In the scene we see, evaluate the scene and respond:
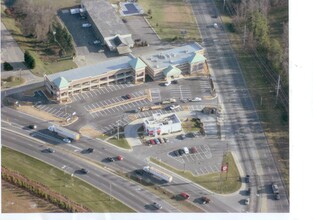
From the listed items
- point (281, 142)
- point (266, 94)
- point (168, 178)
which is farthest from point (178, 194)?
point (266, 94)

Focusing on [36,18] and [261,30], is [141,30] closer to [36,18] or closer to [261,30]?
[36,18]

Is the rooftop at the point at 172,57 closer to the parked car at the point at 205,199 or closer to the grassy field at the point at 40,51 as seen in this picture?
the grassy field at the point at 40,51

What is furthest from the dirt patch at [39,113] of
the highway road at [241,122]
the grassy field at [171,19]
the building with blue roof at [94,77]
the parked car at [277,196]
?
the parked car at [277,196]

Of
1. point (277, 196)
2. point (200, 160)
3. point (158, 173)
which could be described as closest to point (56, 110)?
point (158, 173)

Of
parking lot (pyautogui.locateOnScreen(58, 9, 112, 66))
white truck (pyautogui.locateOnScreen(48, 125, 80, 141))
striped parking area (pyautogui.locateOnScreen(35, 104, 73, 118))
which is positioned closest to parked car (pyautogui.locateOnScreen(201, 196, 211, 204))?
white truck (pyautogui.locateOnScreen(48, 125, 80, 141))

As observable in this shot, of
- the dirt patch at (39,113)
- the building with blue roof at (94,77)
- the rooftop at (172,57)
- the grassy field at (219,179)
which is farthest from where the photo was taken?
the rooftop at (172,57)

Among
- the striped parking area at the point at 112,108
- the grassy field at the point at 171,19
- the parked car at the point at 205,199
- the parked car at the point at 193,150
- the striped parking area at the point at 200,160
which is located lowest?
the parked car at the point at 205,199

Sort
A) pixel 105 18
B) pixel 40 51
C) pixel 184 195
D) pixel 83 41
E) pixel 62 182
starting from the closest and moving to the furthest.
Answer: pixel 184 195 → pixel 62 182 → pixel 40 51 → pixel 83 41 → pixel 105 18
